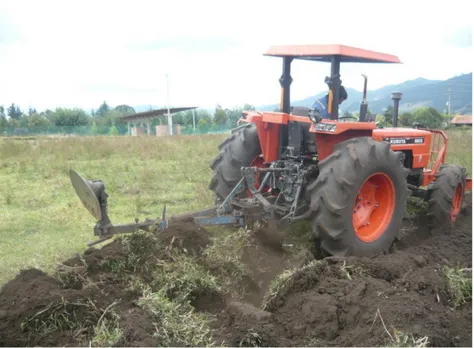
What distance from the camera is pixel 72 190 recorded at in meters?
8.80

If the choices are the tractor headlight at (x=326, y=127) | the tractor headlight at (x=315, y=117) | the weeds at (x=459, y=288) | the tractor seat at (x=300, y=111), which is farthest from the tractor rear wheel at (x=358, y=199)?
the weeds at (x=459, y=288)

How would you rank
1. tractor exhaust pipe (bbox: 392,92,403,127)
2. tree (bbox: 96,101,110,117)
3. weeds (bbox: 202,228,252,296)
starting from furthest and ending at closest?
tree (bbox: 96,101,110,117) → tractor exhaust pipe (bbox: 392,92,403,127) → weeds (bbox: 202,228,252,296)

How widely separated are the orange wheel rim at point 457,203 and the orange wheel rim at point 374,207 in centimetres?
160

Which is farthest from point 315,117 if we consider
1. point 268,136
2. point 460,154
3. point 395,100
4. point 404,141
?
point 460,154

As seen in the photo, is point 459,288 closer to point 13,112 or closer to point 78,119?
point 78,119

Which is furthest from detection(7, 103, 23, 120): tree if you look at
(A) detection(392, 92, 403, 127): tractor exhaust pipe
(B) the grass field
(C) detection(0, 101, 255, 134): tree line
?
(A) detection(392, 92, 403, 127): tractor exhaust pipe

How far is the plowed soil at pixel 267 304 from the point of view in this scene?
3.04 meters

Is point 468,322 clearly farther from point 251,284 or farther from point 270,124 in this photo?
point 270,124

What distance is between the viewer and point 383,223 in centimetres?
534

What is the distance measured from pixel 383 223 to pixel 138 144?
1250 cm

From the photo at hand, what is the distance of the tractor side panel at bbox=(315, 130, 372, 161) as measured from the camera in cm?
518

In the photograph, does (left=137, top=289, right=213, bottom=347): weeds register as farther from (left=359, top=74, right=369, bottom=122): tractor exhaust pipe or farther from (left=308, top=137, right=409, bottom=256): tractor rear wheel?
(left=359, top=74, right=369, bottom=122): tractor exhaust pipe

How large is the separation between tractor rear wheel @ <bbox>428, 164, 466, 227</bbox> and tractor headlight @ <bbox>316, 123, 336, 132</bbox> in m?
2.21

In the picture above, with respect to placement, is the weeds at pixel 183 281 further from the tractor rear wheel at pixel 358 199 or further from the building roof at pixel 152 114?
the building roof at pixel 152 114
